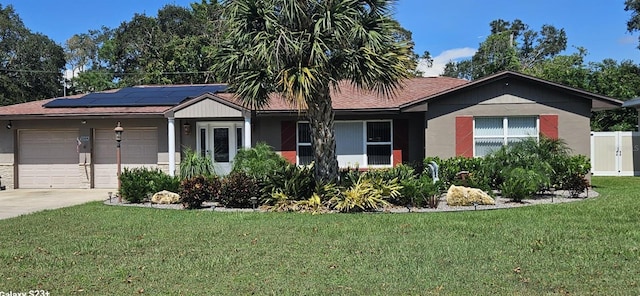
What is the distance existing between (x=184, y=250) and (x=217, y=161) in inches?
416

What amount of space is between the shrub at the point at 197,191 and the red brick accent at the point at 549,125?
1017cm

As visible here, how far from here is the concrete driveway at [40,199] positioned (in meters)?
12.3

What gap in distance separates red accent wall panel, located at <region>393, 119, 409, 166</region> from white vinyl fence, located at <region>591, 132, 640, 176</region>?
8.70 meters

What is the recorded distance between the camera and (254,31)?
11.0 meters

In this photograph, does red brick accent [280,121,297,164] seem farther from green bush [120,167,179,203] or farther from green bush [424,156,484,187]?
green bush [424,156,484,187]

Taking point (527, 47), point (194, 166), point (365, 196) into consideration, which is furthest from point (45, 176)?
point (527, 47)

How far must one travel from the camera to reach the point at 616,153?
19719 mm

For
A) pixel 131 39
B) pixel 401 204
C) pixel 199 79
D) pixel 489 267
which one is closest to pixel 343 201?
pixel 401 204

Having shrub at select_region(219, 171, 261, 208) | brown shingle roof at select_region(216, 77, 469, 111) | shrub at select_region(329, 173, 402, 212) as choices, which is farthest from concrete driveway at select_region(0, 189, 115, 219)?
shrub at select_region(329, 173, 402, 212)

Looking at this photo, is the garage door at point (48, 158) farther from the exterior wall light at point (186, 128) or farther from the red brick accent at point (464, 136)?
the red brick accent at point (464, 136)

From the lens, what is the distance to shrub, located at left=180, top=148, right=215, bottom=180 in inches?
614

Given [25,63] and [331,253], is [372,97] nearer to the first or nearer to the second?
[331,253]

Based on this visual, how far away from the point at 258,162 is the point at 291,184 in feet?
9.23

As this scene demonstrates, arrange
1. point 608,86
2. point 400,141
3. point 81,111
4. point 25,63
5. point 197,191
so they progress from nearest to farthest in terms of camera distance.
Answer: point 197,191 → point 400,141 → point 81,111 → point 608,86 → point 25,63
